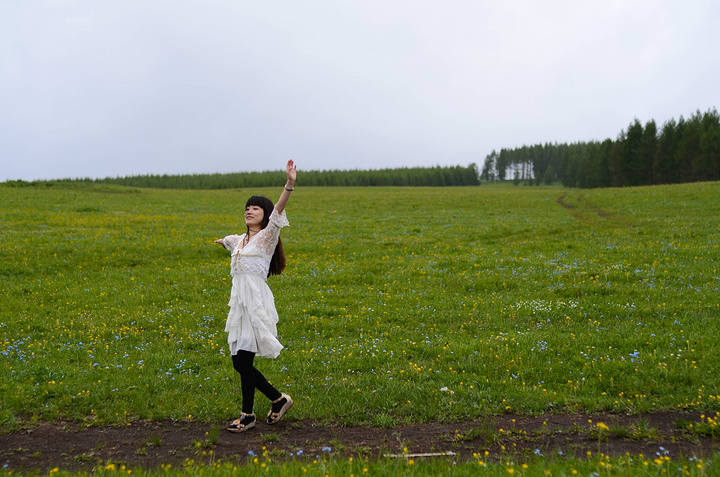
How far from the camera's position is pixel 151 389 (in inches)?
316

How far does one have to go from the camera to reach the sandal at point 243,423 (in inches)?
262

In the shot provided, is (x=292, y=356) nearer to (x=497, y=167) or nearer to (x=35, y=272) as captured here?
(x=35, y=272)

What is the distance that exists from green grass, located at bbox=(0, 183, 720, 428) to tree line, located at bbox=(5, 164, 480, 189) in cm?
14753

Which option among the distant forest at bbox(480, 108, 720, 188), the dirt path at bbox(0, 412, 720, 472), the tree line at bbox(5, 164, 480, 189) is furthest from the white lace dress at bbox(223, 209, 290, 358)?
the tree line at bbox(5, 164, 480, 189)

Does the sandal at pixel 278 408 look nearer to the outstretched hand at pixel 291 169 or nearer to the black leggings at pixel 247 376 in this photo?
the black leggings at pixel 247 376

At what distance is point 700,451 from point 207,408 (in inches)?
275

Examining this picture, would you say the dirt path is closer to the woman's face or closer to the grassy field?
the grassy field

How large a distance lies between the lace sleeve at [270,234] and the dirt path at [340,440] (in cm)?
278

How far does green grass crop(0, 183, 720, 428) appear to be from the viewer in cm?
740

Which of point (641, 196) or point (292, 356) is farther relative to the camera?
point (641, 196)

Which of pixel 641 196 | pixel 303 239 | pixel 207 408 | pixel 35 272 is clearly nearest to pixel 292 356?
pixel 207 408

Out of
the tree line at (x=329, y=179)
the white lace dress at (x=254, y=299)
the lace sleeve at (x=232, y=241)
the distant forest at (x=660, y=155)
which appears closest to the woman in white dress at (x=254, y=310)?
the white lace dress at (x=254, y=299)

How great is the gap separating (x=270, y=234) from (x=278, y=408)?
2.74 meters

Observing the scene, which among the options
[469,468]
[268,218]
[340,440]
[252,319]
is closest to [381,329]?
[340,440]
